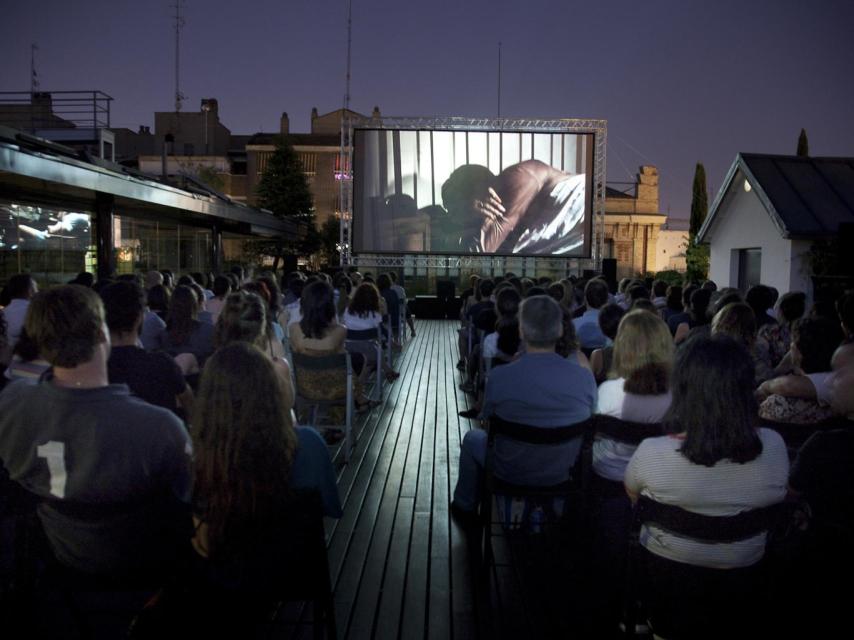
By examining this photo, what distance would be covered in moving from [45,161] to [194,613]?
6.50m

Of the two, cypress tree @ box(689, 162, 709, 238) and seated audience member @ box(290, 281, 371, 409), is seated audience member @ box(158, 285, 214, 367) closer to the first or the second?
seated audience member @ box(290, 281, 371, 409)

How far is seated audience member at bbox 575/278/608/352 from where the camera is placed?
5559 mm

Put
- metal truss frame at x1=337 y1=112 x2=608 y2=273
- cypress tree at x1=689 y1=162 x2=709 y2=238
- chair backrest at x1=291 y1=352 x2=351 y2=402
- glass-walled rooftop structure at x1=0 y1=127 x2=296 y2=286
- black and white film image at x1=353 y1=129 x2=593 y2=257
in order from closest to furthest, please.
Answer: chair backrest at x1=291 y1=352 x2=351 y2=402 < glass-walled rooftop structure at x1=0 y1=127 x2=296 y2=286 < metal truss frame at x1=337 y1=112 x2=608 y2=273 < black and white film image at x1=353 y1=129 x2=593 y2=257 < cypress tree at x1=689 y1=162 x2=709 y2=238

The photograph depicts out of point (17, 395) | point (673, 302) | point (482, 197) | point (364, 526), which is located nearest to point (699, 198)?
point (482, 197)

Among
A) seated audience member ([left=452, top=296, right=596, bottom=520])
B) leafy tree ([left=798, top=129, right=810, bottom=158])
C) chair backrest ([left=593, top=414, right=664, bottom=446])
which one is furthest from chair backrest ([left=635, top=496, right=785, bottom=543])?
leafy tree ([left=798, top=129, right=810, bottom=158])

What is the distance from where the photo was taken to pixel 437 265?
16984 mm

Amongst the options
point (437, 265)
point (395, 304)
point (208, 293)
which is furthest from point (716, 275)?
point (208, 293)

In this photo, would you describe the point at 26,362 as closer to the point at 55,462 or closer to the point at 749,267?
the point at 55,462

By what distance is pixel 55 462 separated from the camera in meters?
1.94

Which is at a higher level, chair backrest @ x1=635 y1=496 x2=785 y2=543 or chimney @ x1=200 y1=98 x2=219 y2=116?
chimney @ x1=200 y1=98 x2=219 y2=116

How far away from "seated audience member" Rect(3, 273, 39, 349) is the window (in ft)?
43.4

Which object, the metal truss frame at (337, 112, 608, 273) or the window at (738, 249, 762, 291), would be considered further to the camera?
the metal truss frame at (337, 112, 608, 273)

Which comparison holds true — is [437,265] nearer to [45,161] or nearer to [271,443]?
[45,161]

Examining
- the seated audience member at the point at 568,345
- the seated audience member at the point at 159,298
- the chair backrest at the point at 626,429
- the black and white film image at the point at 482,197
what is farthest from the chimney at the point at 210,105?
the chair backrest at the point at 626,429
